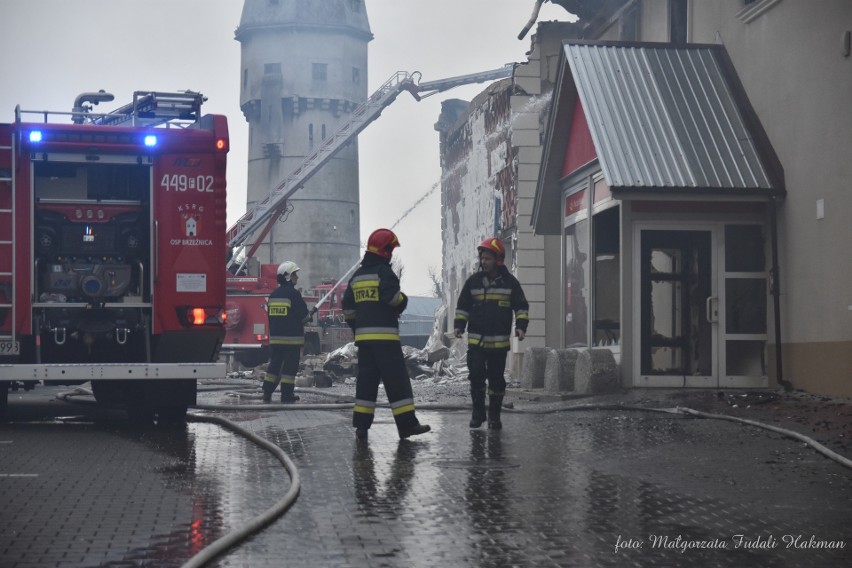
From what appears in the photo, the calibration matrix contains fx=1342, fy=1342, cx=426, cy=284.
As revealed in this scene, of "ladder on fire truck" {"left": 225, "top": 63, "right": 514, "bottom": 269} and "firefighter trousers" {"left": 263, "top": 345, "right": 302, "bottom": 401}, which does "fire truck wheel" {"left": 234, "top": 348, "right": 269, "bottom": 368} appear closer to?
"ladder on fire truck" {"left": 225, "top": 63, "right": 514, "bottom": 269}

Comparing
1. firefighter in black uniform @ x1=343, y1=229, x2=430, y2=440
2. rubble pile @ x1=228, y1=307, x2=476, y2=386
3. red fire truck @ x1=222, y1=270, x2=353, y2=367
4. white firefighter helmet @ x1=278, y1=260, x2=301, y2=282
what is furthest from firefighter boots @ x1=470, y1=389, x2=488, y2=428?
red fire truck @ x1=222, y1=270, x2=353, y2=367

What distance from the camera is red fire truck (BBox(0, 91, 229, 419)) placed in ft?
42.6

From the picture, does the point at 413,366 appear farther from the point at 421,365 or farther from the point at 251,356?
the point at 251,356

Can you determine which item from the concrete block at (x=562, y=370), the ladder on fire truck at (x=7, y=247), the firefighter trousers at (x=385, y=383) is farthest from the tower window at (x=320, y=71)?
A: the firefighter trousers at (x=385, y=383)

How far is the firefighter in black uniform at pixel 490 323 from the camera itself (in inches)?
498

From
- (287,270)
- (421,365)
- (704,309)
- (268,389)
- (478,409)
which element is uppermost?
(287,270)

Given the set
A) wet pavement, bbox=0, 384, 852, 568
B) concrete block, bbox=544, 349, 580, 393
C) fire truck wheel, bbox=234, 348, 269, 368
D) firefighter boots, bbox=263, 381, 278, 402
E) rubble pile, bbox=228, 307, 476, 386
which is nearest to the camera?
wet pavement, bbox=0, 384, 852, 568

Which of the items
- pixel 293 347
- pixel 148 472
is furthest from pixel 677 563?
pixel 293 347

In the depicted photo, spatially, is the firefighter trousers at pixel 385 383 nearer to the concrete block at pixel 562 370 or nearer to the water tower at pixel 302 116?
the concrete block at pixel 562 370

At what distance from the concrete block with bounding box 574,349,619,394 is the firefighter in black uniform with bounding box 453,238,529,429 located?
3.70 meters

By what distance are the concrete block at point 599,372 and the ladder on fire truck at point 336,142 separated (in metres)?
29.1

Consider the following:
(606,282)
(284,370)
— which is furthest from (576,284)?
(284,370)

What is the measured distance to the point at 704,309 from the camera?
16531 millimetres

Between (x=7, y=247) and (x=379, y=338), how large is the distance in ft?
13.0
